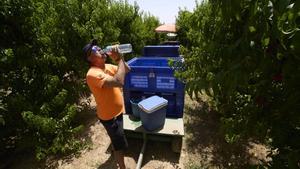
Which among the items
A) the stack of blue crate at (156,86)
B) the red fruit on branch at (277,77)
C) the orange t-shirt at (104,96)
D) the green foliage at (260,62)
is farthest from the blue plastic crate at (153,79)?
the red fruit on branch at (277,77)

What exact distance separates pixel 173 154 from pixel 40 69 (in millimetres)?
3088

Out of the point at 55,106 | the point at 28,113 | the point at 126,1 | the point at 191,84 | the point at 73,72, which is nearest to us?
the point at 191,84

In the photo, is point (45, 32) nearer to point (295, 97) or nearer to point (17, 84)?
point (17, 84)

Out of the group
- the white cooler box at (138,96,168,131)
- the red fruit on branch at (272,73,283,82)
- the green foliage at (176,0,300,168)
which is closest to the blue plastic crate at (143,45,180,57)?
the white cooler box at (138,96,168,131)

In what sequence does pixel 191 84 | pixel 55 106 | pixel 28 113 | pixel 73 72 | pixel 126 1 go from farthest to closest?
pixel 126 1 < pixel 73 72 < pixel 55 106 < pixel 28 113 < pixel 191 84

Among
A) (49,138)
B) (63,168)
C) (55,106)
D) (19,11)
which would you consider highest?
(19,11)

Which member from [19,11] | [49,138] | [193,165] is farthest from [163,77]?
[19,11]

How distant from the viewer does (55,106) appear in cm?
473

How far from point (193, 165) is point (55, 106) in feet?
9.43

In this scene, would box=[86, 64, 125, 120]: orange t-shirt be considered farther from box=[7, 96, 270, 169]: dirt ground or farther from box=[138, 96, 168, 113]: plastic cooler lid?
box=[7, 96, 270, 169]: dirt ground

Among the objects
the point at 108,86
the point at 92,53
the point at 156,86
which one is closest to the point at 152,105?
the point at 156,86

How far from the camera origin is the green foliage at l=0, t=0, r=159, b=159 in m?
4.21

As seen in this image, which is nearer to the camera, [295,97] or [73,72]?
[295,97]

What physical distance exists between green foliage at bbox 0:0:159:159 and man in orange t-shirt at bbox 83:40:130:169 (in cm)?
142
